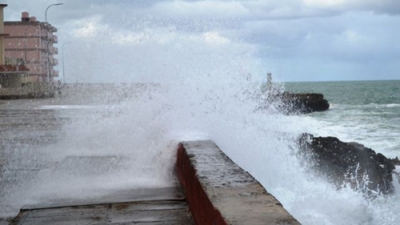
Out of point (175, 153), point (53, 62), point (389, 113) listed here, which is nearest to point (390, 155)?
point (175, 153)

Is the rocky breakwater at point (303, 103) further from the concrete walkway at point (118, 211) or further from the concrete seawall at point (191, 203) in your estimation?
the concrete walkway at point (118, 211)

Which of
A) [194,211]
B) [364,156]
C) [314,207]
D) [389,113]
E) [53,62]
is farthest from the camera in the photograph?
[53,62]

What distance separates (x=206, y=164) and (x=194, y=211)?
38cm

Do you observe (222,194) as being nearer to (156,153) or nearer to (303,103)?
(156,153)

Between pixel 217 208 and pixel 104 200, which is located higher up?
pixel 217 208

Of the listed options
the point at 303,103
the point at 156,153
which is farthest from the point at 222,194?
the point at 303,103

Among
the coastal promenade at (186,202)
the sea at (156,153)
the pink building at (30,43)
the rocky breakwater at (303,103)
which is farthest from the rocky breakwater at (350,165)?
the pink building at (30,43)

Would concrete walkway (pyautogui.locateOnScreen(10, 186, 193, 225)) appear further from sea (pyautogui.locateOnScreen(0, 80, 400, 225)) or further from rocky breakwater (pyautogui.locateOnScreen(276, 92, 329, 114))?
rocky breakwater (pyautogui.locateOnScreen(276, 92, 329, 114))

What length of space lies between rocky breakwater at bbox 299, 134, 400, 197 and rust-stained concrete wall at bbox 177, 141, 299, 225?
1050 centimetres

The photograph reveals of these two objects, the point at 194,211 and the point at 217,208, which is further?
the point at 194,211

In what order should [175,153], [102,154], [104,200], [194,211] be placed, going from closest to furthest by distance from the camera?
[194,211], [104,200], [175,153], [102,154]

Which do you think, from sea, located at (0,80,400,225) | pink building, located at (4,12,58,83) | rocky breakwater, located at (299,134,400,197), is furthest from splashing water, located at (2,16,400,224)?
pink building, located at (4,12,58,83)

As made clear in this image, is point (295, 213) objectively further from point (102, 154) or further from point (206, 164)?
point (206, 164)

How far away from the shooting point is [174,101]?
7.82m
